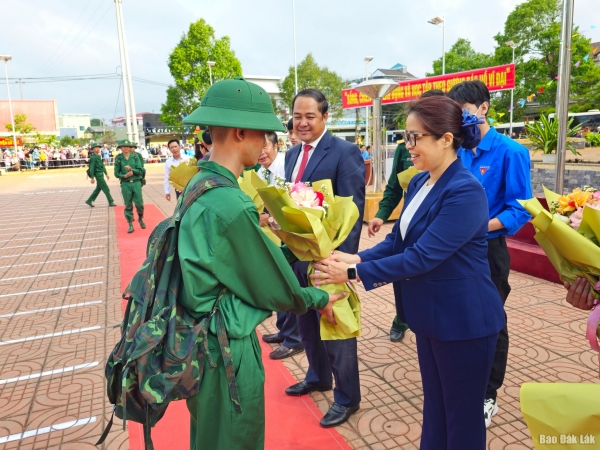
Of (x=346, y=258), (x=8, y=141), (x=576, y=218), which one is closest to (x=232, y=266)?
(x=346, y=258)

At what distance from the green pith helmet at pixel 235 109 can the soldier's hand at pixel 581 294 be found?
1424 mm

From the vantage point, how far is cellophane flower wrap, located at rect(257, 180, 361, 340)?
2135mm

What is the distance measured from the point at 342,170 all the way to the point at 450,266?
4.45 ft

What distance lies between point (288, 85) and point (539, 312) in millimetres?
39710

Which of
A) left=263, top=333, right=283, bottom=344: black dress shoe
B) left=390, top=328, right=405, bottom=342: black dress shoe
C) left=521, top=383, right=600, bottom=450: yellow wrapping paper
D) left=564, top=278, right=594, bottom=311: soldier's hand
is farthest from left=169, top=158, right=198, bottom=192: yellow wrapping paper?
left=521, top=383, right=600, bottom=450: yellow wrapping paper

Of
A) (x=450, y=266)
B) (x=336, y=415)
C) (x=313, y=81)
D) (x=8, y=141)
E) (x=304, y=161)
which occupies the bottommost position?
(x=336, y=415)

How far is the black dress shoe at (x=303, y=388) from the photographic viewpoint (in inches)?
131

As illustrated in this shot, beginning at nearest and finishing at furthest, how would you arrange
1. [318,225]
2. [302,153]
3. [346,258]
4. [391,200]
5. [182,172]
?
1. [318,225]
2. [346,258]
3. [302,153]
4. [391,200]
5. [182,172]

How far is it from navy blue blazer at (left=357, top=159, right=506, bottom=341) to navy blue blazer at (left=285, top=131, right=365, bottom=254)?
1.09 m

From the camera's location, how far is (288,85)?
4166cm

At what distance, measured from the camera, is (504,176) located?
111 inches

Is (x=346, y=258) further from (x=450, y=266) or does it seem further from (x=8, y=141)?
(x=8, y=141)

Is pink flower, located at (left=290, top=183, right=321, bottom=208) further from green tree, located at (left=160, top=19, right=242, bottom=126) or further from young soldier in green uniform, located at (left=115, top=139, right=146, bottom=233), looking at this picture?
green tree, located at (left=160, top=19, right=242, bottom=126)

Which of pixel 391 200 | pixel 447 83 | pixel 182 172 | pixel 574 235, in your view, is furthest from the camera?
pixel 447 83
